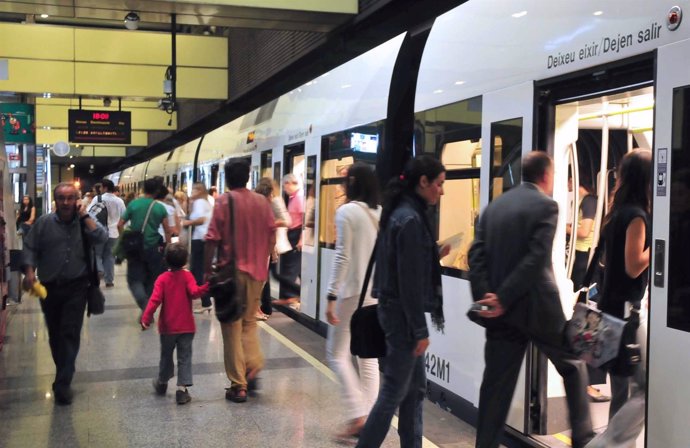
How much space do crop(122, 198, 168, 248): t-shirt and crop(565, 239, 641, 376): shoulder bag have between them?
6186 millimetres

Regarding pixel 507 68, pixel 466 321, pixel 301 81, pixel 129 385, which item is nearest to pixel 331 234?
pixel 129 385

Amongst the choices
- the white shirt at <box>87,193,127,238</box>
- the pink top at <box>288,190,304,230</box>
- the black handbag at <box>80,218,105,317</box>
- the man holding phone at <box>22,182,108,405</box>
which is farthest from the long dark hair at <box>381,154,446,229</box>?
the white shirt at <box>87,193,127,238</box>

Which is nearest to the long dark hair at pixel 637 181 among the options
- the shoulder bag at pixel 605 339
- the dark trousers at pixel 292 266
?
the shoulder bag at pixel 605 339

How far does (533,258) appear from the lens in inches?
150

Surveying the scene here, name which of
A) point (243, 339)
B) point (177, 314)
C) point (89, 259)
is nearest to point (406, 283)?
point (243, 339)

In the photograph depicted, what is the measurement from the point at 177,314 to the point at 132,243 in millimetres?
3288

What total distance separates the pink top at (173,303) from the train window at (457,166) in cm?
191

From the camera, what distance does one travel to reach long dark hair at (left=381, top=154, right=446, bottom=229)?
4035 millimetres

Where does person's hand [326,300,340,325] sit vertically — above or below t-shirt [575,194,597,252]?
below

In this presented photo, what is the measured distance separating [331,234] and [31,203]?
775cm

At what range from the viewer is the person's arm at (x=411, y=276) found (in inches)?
151

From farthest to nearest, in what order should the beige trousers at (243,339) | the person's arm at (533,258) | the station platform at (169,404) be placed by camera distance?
1. the beige trousers at (243,339)
2. the station platform at (169,404)
3. the person's arm at (533,258)

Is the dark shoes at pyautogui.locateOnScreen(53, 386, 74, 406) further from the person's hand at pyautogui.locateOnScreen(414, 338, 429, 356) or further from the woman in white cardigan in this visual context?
the person's hand at pyautogui.locateOnScreen(414, 338, 429, 356)

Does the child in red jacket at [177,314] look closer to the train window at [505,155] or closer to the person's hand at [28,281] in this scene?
the person's hand at [28,281]
